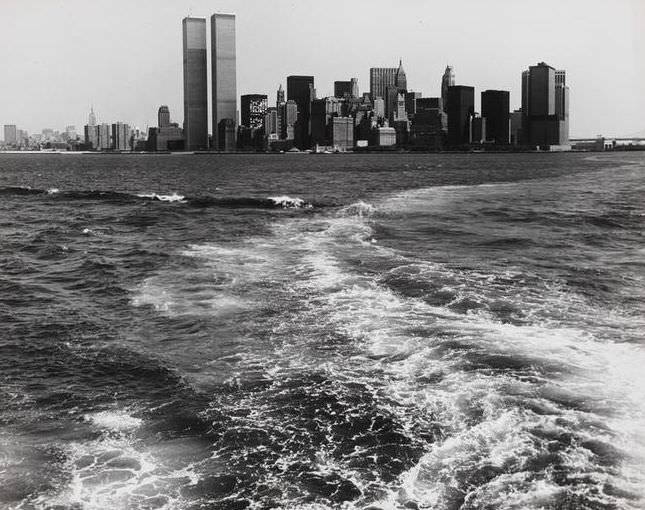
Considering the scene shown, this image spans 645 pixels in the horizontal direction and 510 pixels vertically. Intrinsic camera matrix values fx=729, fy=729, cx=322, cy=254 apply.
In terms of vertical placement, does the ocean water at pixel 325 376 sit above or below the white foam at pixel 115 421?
above

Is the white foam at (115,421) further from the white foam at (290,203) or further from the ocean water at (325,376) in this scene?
the white foam at (290,203)

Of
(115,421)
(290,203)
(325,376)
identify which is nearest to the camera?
(115,421)

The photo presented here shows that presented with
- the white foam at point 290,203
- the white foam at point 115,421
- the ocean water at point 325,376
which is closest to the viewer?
the ocean water at point 325,376

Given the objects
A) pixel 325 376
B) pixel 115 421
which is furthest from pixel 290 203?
pixel 115 421

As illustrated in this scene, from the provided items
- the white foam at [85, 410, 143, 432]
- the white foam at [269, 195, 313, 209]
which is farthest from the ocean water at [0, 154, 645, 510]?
the white foam at [269, 195, 313, 209]

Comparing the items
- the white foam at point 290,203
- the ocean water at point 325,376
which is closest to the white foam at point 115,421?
the ocean water at point 325,376

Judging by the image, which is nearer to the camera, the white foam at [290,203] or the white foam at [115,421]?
the white foam at [115,421]

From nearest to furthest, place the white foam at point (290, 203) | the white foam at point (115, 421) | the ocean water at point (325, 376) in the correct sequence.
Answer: the ocean water at point (325, 376), the white foam at point (115, 421), the white foam at point (290, 203)

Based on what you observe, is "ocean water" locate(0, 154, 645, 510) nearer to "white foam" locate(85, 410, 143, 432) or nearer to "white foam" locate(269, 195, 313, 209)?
"white foam" locate(85, 410, 143, 432)

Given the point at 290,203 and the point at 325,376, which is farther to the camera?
the point at 290,203

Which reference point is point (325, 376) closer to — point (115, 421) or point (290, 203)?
point (115, 421)

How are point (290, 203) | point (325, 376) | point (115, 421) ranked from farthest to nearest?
point (290, 203) < point (325, 376) < point (115, 421)
